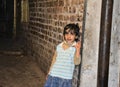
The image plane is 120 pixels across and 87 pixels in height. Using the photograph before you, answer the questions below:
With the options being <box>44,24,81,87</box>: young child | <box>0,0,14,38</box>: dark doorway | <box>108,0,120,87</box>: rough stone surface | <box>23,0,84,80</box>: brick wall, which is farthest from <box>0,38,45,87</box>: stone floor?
<box>0,0,14,38</box>: dark doorway

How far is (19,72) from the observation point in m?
7.14

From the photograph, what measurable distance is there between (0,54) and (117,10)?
262 inches

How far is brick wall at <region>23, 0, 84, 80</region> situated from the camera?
469 centimetres

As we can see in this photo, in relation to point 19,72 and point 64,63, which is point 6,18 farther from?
point 64,63

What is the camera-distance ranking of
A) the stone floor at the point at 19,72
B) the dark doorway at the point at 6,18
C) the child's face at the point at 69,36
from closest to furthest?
the child's face at the point at 69,36 < the stone floor at the point at 19,72 < the dark doorway at the point at 6,18

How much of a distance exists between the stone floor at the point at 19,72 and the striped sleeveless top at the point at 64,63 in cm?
230

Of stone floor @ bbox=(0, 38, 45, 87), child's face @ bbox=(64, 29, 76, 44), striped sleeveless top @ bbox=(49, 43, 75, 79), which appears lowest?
stone floor @ bbox=(0, 38, 45, 87)

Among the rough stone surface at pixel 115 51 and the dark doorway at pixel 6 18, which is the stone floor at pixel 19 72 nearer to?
the rough stone surface at pixel 115 51

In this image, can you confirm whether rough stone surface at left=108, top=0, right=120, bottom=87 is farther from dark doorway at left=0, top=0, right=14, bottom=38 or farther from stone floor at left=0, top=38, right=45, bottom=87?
dark doorway at left=0, top=0, right=14, bottom=38

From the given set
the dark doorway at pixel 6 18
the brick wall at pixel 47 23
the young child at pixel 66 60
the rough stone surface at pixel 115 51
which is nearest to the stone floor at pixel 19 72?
the brick wall at pixel 47 23

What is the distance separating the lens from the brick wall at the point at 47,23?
469 cm

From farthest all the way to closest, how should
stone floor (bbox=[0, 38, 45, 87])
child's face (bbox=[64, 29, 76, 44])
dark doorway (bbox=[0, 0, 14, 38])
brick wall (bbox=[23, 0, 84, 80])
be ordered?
dark doorway (bbox=[0, 0, 14, 38])
stone floor (bbox=[0, 38, 45, 87])
brick wall (bbox=[23, 0, 84, 80])
child's face (bbox=[64, 29, 76, 44])

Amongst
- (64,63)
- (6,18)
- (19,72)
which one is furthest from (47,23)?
(6,18)

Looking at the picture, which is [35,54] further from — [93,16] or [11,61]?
[93,16]
